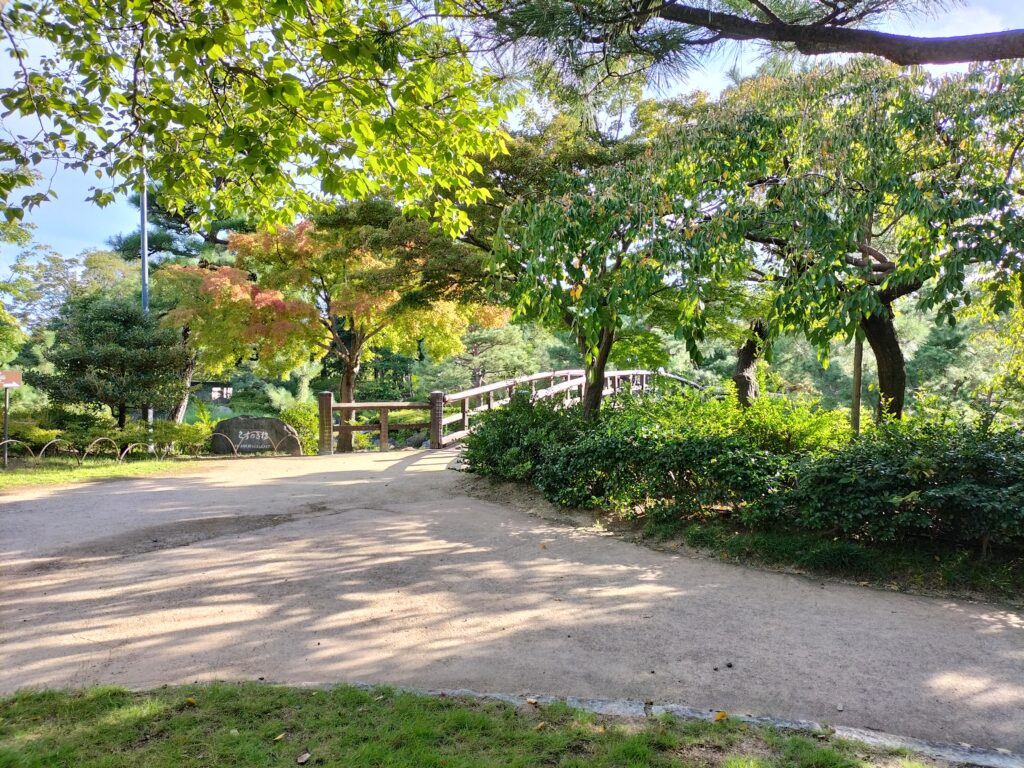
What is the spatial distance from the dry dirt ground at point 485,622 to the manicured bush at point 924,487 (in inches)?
22.6

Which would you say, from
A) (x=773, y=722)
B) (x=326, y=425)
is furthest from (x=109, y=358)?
(x=773, y=722)

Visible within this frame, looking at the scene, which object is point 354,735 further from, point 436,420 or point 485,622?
point 436,420

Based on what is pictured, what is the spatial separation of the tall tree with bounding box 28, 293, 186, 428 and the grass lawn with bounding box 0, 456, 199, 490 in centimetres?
106

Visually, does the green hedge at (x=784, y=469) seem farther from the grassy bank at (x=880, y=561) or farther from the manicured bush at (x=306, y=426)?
the manicured bush at (x=306, y=426)

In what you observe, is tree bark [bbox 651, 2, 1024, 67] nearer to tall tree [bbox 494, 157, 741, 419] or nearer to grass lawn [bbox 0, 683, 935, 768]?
tall tree [bbox 494, 157, 741, 419]

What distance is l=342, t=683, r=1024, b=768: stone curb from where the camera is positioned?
94.3 inches

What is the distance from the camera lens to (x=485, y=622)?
373 cm

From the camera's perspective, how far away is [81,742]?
92.1 inches

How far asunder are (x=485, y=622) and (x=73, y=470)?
26.0ft

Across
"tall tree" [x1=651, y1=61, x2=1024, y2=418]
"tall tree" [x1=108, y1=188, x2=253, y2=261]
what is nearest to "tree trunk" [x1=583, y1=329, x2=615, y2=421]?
"tall tree" [x1=651, y1=61, x2=1024, y2=418]

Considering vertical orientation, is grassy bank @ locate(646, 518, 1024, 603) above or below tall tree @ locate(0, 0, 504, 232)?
below

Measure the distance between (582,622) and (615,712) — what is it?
105 cm

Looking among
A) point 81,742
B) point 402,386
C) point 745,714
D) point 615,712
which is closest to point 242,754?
point 81,742

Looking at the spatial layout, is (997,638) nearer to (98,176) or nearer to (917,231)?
(917,231)
